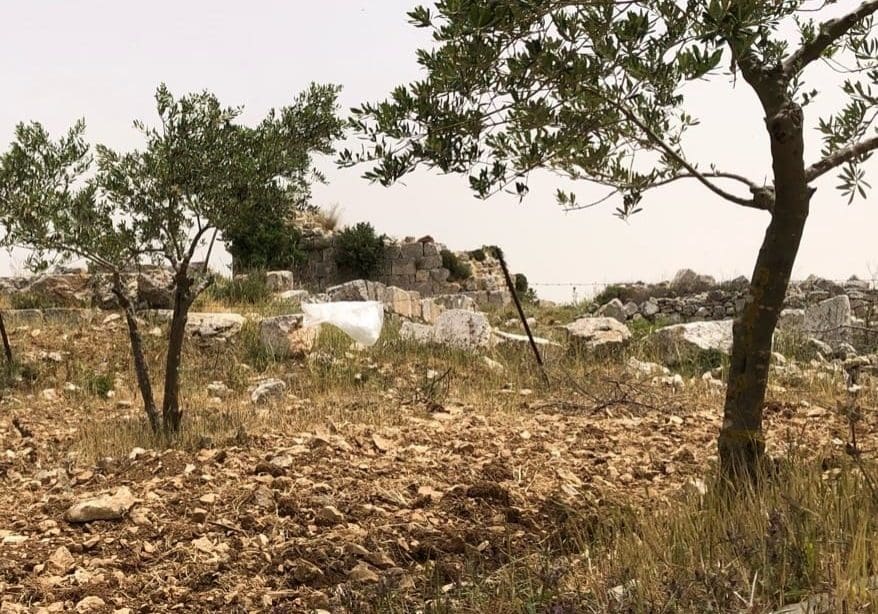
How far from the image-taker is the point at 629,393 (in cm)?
821

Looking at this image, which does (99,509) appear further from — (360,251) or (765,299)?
(360,251)

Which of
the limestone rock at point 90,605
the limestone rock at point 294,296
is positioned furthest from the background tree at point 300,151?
the limestone rock at point 294,296

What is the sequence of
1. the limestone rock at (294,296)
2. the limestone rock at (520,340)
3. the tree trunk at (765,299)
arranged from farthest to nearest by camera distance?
the limestone rock at (294,296) < the limestone rock at (520,340) < the tree trunk at (765,299)

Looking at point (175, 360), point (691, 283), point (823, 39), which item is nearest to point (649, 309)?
point (691, 283)

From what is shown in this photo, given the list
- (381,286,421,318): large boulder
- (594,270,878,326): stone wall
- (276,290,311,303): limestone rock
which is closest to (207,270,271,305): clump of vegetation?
(276,290,311,303): limestone rock

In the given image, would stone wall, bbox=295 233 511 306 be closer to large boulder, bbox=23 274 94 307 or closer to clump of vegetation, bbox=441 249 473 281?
clump of vegetation, bbox=441 249 473 281

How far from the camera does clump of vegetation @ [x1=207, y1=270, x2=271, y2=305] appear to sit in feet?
52.9

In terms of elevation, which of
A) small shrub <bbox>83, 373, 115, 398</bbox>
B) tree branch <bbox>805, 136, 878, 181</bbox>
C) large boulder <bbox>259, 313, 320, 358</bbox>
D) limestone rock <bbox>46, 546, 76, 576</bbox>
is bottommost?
limestone rock <bbox>46, 546, 76, 576</bbox>

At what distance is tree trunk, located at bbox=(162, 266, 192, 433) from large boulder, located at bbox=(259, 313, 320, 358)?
3.56m

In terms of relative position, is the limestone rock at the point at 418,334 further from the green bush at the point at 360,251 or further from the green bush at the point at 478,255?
the green bush at the point at 478,255

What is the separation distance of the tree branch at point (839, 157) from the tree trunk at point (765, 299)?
7.9 inches

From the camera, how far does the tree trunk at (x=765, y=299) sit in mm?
4453

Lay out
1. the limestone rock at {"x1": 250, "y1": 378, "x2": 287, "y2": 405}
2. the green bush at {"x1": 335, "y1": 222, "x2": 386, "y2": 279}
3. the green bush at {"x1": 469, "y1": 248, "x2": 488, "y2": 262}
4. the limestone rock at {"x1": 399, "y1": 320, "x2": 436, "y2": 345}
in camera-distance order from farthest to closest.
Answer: the green bush at {"x1": 469, "y1": 248, "x2": 488, "y2": 262}
the green bush at {"x1": 335, "y1": 222, "x2": 386, "y2": 279}
the limestone rock at {"x1": 399, "y1": 320, "x2": 436, "y2": 345}
the limestone rock at {"x1": 250, "y1": 378, "x2": 287, "y2": 405}

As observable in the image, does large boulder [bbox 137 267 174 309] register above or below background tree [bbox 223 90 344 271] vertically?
below
